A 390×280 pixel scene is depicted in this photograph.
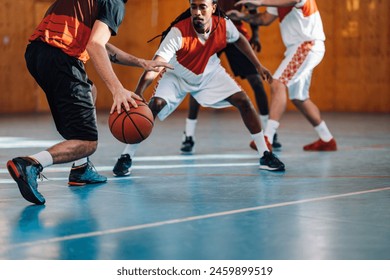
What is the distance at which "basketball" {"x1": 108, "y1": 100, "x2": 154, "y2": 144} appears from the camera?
18.0ft

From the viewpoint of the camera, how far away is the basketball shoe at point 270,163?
695 cm

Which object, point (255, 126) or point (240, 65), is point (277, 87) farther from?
point (255, 126)

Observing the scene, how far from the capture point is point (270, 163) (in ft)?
22.9

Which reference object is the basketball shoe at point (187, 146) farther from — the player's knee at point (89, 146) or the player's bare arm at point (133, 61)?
the player's knee at point (89, 146)

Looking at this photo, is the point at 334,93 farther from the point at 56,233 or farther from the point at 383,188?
the point at 56,233

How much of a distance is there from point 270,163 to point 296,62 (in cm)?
181

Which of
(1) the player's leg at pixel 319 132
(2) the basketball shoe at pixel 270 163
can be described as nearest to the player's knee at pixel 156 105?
(2) the basketball shoe at pixel 270 163

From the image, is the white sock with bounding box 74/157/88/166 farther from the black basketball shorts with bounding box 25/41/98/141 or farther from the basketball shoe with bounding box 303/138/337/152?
the basketball shoe with bounding box 303/138/337/152

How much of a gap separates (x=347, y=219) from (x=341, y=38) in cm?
1077

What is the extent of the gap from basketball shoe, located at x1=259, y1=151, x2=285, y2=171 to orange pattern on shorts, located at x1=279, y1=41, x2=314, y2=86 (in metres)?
1.56

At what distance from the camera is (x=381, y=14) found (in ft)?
48.3

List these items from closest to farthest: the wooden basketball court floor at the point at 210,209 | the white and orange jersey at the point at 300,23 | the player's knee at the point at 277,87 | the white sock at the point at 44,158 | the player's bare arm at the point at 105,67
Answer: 1. the wooden basketball court floor at the point at 210,209
2. the player's bare arm at the point at 105,67
3. the white sock at the point at 44,158
4. the player's knee at the point at 277,87
5. the white and orange jersey at the point at 300,23

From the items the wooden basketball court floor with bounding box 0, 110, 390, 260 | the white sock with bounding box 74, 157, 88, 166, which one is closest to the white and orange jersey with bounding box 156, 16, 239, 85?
the wooden basketball court floor with bounding box 0, 110, 390, 260
